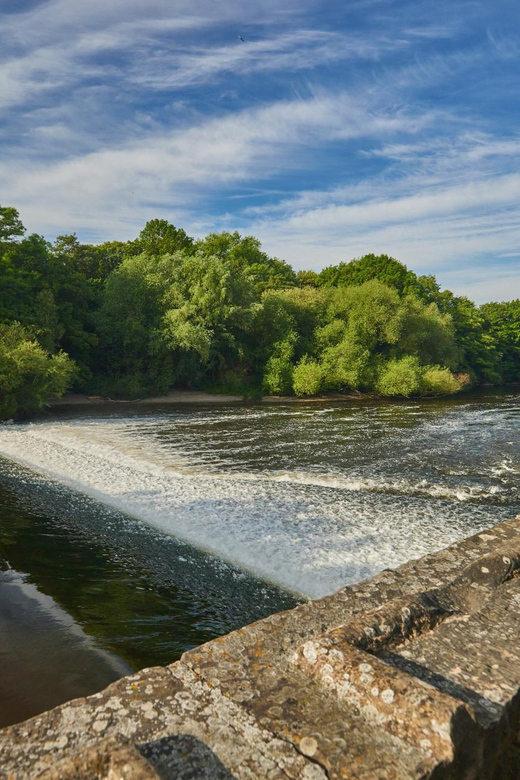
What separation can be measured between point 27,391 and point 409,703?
2322 cm

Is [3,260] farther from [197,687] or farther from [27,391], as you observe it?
[197,687]

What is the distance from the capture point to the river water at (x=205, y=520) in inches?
239

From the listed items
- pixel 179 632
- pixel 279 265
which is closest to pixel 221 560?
pixel 179 632

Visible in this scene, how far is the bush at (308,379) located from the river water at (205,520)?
1599 centimetres

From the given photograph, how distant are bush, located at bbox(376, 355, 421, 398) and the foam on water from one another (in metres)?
17.1

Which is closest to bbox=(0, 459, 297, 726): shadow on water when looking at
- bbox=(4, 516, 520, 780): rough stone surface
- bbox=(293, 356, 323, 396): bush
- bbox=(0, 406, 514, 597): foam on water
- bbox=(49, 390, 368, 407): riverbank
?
bbox=(0, 406, 514, 597): foam on water

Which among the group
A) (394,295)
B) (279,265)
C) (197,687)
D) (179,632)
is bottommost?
(179,632)

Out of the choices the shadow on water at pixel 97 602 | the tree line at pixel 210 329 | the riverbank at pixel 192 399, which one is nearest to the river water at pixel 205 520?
the shadow on water at pixel 97 602

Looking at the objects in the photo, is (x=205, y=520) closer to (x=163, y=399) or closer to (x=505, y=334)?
(x=163, y=399)

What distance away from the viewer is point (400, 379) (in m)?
34.2

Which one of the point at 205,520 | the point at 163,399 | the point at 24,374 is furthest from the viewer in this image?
the point at 163,399

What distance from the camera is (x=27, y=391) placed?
2281 cm

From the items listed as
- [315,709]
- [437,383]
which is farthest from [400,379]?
[315,709]

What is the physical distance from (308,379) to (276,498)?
24.6 metres
